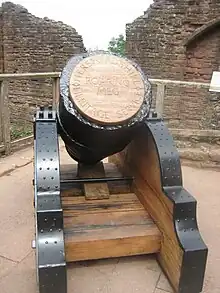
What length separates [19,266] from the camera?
1.98 m

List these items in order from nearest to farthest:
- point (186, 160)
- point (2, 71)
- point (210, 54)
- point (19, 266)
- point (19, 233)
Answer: point (19, 266)
point (19, 233)
point (186, 160)
point (210, 54)
point (2, 71)

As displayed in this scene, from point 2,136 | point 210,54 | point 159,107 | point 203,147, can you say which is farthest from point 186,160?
point 210,54

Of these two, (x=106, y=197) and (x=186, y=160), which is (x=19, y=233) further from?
(x=186, y=160)

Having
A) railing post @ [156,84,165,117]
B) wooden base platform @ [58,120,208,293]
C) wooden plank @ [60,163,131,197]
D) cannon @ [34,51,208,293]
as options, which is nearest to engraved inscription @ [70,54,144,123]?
cannon @ [34,51,208,293]

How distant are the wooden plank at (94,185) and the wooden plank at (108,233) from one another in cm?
14

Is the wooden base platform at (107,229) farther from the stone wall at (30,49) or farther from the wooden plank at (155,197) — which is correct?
the stone wall at (30,49)

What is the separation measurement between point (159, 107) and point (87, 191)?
6.57 feet

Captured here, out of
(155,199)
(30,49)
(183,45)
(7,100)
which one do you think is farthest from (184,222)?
(30,49)

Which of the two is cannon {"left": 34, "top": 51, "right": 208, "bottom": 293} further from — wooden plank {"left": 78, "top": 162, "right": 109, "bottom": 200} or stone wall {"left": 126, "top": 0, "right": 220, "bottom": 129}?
stone wall {"left": 126, "top": 0, "right": 220, "bottom": 129}

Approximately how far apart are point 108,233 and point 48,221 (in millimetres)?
394

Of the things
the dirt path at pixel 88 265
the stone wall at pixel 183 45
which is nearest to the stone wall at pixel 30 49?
the stone wall at pixel 183 45

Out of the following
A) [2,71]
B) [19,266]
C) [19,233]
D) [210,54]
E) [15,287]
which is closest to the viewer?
[15,287]

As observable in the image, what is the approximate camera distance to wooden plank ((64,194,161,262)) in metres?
1.88

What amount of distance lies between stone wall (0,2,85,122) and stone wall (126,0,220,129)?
1463 mm
